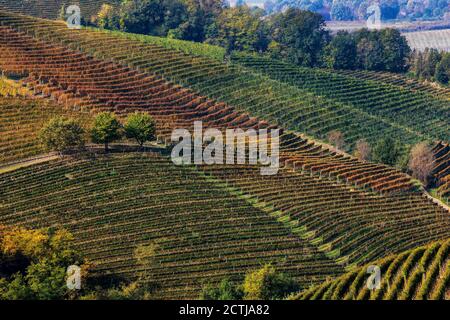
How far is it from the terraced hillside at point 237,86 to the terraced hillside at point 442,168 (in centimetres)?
601

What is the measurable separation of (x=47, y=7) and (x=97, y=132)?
2240 inches

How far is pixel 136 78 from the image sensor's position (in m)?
86.9

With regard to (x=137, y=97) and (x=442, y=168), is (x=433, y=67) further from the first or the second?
(x=137, y=97)

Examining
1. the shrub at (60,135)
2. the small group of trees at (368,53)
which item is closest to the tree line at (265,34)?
the small group of trees at (368,53)

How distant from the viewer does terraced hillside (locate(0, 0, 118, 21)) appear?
113 m

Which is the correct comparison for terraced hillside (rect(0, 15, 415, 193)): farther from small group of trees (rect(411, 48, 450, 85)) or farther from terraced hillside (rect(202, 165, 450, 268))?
small group of trees (rect(411, 48, 450, 85))

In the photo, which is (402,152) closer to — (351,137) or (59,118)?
(351,137)

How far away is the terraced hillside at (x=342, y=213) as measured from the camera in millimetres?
57875

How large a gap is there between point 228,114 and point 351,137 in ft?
39.5

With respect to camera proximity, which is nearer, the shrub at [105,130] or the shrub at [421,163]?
the shrub at [105,130]

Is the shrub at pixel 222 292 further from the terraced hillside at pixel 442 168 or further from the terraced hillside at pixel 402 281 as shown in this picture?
the terraced hillside at pixel 442 168

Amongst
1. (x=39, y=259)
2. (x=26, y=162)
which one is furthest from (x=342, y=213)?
(x=26, y=162)

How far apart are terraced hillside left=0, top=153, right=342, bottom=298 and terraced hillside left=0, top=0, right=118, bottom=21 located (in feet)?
181

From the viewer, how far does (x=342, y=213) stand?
6181cm
